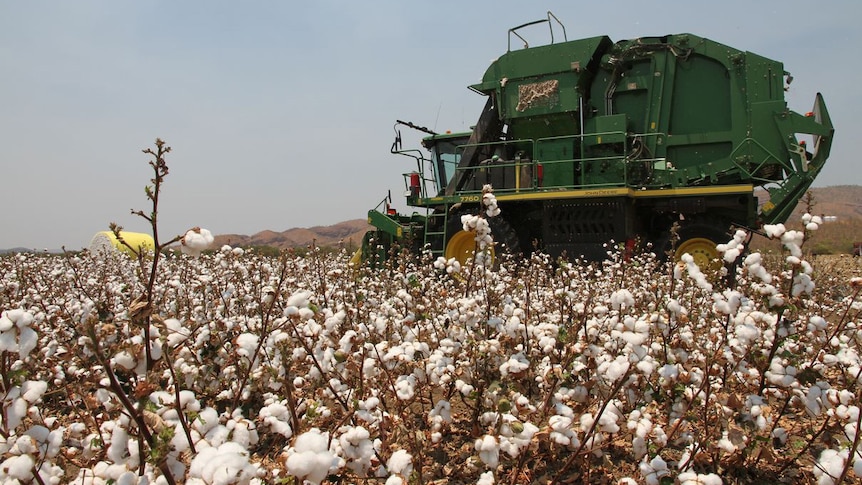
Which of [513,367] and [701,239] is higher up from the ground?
[701,239]

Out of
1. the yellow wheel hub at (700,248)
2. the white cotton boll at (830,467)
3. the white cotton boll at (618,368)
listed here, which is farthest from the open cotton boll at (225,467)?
the yellow wheel hub at (700,248)

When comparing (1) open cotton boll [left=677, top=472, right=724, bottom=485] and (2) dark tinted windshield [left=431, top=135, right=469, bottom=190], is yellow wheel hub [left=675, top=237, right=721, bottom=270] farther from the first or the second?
(1) open cotton boll [left=677, top=472, right=724, bottom=485]

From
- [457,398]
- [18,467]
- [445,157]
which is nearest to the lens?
[18,467]

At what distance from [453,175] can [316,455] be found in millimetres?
11327

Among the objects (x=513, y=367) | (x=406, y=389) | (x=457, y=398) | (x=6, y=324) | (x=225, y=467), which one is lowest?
(x=457, y=398)

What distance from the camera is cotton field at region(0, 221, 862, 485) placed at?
173 cm

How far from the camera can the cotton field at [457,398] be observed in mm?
1728

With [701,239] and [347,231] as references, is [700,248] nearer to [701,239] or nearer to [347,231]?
[701,239]

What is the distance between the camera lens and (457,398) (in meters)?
4.15

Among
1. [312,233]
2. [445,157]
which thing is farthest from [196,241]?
[312,233]

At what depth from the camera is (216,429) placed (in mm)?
1813

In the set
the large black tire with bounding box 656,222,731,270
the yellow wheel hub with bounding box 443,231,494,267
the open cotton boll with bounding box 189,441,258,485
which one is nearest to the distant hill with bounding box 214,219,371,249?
the yellow wheel hub with bounding box 443,231,494,267

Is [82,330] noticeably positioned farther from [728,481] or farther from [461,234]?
[461,234]

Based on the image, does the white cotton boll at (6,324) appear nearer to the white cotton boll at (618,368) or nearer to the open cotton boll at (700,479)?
the white cotton boll at (618,368)
